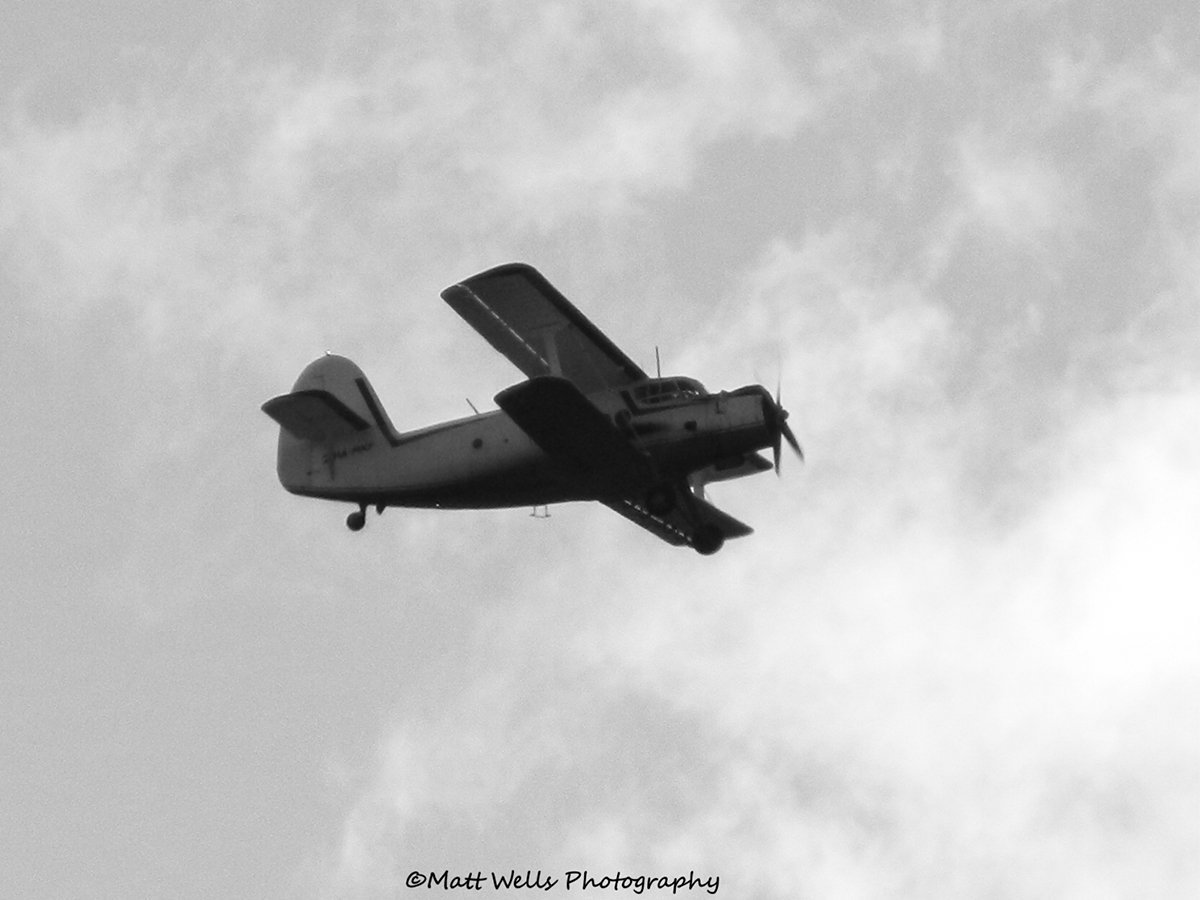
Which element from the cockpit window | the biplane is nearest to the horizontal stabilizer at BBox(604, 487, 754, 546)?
the biplane

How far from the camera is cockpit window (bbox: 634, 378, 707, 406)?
2756 cm

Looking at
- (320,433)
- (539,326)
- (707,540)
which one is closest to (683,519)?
(707,540)

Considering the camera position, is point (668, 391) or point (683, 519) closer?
point (668, 391)

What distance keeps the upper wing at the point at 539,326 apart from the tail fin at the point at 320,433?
2.57 meters

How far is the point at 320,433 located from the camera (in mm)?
30328

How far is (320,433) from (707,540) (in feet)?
20.7

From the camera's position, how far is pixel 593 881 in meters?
23.3

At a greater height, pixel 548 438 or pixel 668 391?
pixel 668 391

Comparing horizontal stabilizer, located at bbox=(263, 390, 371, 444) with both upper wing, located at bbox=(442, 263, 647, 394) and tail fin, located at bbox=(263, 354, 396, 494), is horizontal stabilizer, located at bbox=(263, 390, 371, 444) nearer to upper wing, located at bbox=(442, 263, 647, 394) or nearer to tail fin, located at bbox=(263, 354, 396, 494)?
tail fin, located at bbox=(263, 354, 396, 494)

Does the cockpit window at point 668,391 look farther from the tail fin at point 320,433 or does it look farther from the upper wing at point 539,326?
the tail fin at point 320,433

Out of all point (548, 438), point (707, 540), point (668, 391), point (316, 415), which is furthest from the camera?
point (316, 415)

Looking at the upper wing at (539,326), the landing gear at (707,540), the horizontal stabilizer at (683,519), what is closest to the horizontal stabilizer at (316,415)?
the upper wing at (539,326)

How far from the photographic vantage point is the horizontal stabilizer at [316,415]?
30094 mm

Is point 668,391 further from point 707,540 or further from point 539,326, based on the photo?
point 707,540
